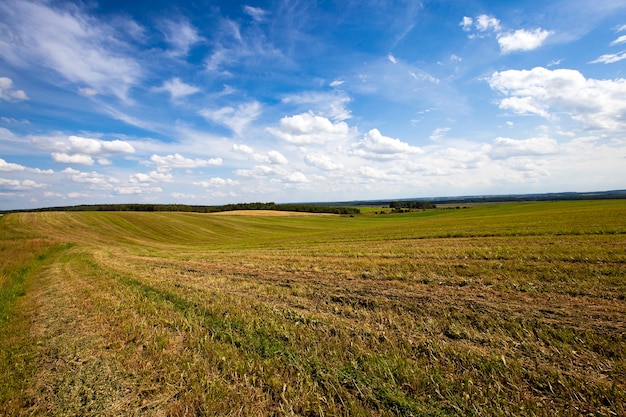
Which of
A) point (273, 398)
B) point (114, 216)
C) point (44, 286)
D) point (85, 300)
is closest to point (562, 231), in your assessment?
point (273, 398)

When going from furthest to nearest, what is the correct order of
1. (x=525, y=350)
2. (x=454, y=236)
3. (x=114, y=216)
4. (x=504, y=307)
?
(x=114, y=216)
(x=454, y=236)
(x=504, y=307)
(x=525, y=350)

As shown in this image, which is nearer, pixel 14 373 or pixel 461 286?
pixel 14 373

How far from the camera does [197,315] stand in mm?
7543

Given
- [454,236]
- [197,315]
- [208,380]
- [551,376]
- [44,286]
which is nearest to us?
[551,376]

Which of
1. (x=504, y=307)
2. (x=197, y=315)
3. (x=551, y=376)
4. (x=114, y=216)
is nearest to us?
(x=551, y=376)

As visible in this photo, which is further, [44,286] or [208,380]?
[44,286]

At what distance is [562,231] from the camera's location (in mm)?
18797

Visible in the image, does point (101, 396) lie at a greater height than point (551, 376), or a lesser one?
lesser

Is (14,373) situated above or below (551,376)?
below

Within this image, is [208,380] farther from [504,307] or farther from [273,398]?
[504,307]

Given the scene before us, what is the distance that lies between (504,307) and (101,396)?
27.3 feet

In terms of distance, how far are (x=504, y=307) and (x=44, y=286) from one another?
17.1 meters

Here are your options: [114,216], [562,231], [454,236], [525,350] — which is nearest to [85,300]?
[525,350]

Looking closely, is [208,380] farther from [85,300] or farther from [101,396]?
[85,300]
